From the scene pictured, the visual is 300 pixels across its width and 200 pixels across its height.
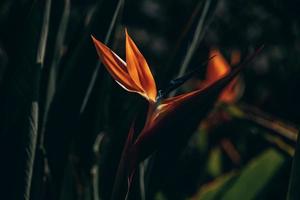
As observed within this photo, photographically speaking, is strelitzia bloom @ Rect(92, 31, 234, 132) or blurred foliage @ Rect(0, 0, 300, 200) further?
blurred foliage @ Rect(0, 0, 300, 200)

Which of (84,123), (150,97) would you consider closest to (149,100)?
(150,97)

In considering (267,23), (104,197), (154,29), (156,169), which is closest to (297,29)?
(267,23)

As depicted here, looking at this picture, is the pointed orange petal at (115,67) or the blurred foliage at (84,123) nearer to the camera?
the pointed orange petal at (115,67)

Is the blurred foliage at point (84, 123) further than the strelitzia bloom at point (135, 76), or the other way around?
the blurred foliage at point (84, 123)

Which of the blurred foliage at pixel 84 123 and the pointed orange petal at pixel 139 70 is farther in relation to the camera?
the blurred foliage at pixel 84 123

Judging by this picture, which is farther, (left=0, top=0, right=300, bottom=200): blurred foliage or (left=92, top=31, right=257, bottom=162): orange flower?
(left=0, top=0, right=300, bottom=200): blurred foliage

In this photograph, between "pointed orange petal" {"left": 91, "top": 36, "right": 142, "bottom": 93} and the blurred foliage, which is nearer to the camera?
"pointed orange petal" {"left": 91, "top": 36, "right": 142, "bottom": 93}

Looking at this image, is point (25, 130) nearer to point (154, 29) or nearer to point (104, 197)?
point (104, 197)
